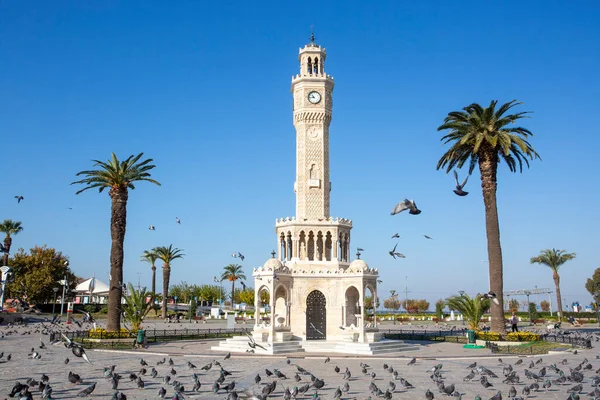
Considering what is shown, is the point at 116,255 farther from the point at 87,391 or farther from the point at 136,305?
the point at 87,391

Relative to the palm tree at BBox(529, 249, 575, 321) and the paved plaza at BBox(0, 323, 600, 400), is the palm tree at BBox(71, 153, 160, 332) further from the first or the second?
the palm tree at BBox(529, 249, 575, 321)

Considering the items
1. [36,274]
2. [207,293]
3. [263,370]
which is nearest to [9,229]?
[36,274]

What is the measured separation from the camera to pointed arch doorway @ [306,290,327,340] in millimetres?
36125

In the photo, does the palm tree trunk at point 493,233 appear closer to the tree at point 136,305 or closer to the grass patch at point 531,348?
the grass patch at point 531,348

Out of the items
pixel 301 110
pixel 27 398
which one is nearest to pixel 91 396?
pixel 27 398

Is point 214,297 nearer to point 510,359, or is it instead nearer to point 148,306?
point 148,306

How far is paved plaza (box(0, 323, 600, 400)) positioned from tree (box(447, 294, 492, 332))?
110 inches

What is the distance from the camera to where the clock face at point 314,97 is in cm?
4044

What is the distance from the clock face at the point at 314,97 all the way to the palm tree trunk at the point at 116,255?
15.5 metres

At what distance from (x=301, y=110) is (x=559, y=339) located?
24976mm

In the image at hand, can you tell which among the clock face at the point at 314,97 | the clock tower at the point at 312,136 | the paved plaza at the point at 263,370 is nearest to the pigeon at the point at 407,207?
the paved plaza at the point at 263,370

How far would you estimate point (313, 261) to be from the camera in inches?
1474

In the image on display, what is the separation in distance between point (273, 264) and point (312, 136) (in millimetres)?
10940

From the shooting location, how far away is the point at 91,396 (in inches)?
633
